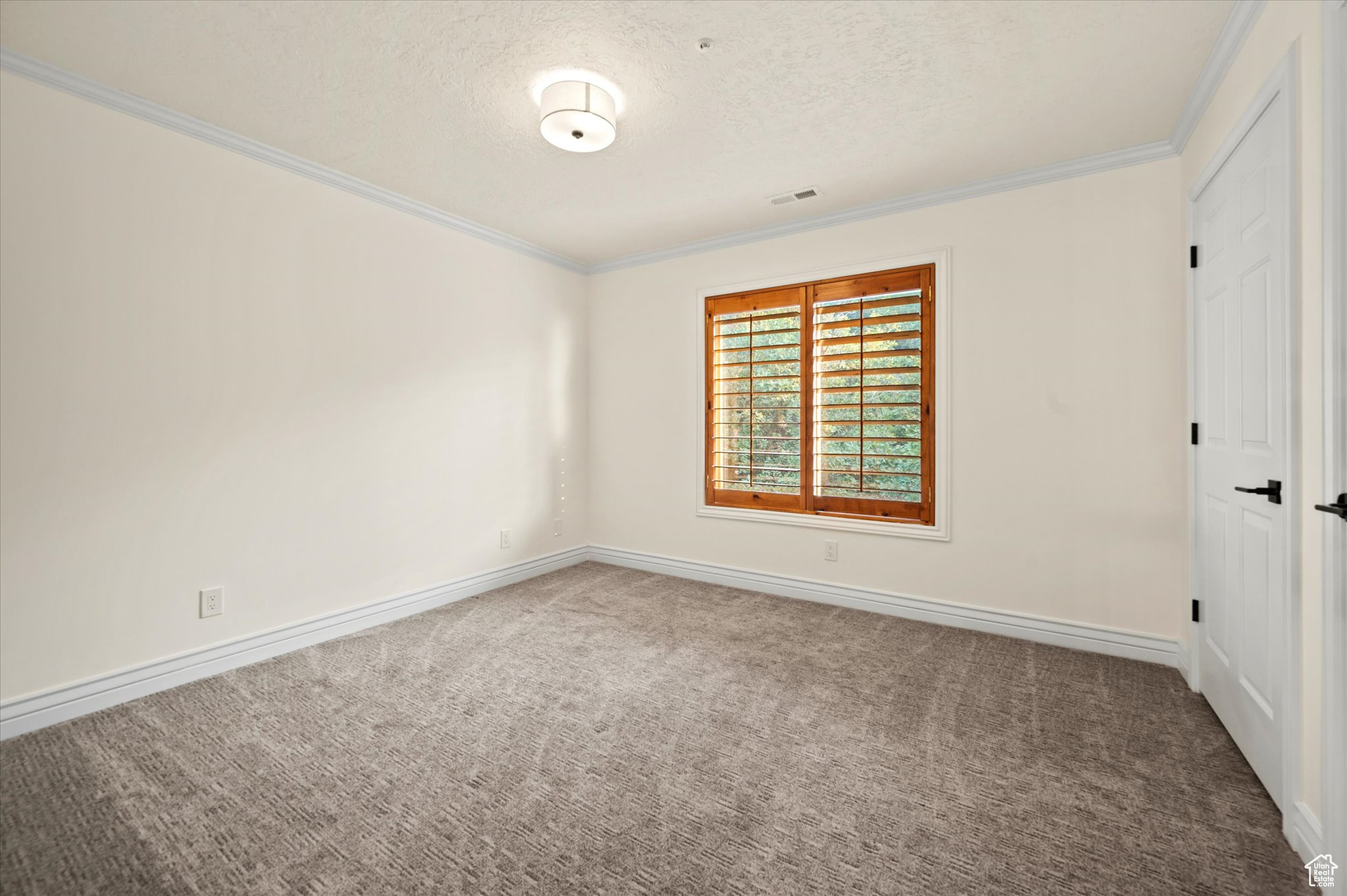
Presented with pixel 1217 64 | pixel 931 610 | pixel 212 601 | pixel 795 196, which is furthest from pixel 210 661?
pixel 1217 64

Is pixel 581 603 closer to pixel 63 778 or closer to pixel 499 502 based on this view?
pixel 499 502

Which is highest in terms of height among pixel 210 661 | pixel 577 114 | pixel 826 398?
pixel 577 114

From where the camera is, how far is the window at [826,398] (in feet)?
11.6

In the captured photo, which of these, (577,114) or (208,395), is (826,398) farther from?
(208,395)

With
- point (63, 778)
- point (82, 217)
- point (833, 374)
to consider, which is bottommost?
point (63, 778)

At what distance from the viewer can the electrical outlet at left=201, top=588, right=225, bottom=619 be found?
272 cm

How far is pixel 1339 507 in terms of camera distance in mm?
1380

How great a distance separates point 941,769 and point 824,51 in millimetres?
2631

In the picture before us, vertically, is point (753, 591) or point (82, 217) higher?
point (82, 217)

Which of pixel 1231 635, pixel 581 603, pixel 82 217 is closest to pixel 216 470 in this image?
pixel 82 217

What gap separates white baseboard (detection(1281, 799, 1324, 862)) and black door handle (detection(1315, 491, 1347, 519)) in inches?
32.0

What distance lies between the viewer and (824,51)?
7.16 ft

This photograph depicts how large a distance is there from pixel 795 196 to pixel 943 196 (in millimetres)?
854

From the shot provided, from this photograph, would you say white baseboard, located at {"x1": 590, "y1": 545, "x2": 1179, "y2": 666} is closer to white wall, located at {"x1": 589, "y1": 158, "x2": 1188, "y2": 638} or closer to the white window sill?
white wall, located at {"x1": 589, "y1": 158, "x2": 1188, "y2": 638}
